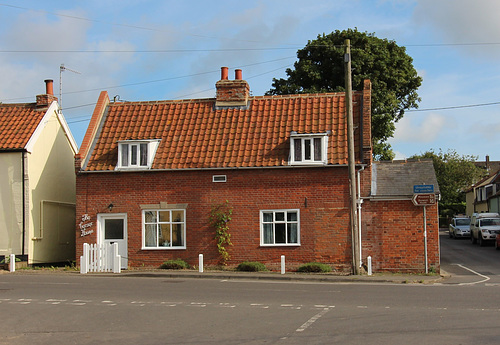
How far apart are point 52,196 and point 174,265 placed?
7743 millimetres

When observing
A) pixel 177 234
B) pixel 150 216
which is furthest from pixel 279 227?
pixel 150 216

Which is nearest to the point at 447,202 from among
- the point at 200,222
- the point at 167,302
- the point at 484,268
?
the point at 484,268

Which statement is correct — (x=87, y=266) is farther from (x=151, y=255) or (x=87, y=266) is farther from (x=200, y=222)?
(x=200, y=222)

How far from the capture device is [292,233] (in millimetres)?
23578

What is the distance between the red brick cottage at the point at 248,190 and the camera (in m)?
Result: 23.0

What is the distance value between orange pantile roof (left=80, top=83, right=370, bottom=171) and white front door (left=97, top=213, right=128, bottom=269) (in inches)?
77.1

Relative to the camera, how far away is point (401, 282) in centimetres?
1975

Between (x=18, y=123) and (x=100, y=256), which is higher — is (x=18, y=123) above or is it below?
above

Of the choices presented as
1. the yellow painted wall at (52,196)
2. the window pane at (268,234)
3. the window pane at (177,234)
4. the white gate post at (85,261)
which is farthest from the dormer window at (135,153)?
the window pane at (268,234)

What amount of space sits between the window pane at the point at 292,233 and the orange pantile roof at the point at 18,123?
11427 millimetres

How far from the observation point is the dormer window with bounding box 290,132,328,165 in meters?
23.5

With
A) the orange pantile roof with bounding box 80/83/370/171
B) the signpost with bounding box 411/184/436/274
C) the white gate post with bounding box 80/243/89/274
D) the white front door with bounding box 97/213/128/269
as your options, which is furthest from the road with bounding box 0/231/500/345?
the orange pantile roof with bounding box 80/83/370/171

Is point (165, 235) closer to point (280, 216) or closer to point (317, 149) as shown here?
point (280, 216)

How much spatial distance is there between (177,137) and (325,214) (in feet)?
22.4
